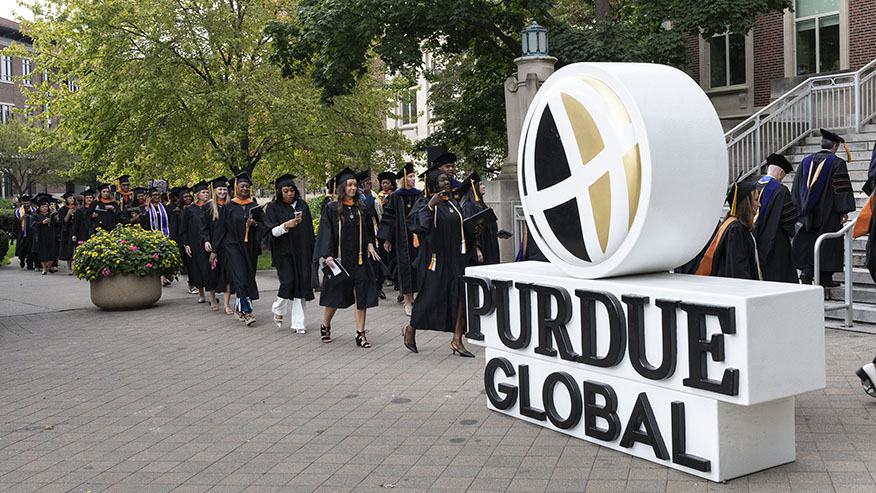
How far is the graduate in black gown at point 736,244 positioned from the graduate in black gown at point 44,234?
19482 millimetres

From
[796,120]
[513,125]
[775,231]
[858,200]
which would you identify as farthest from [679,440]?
[796,120]

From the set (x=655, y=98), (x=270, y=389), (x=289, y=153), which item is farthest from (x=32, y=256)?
(x=655, y=98)

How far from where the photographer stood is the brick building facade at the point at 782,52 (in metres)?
21.3

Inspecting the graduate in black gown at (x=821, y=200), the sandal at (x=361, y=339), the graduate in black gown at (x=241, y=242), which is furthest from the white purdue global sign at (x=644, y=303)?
the graduate in black gown at (x=821, y=200)

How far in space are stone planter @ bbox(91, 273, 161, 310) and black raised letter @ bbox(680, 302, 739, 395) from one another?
34.4 feet

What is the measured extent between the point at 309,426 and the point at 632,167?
2993 mm

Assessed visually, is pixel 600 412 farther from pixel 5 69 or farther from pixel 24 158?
pixel 5 69

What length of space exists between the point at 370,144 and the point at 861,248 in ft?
50.7

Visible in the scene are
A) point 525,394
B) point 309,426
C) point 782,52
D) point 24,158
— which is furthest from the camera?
point 24,158

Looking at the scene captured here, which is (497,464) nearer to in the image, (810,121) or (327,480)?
(327,480)

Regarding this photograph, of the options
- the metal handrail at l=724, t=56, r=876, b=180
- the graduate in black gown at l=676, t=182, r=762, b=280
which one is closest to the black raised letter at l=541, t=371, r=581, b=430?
the graduate in black gown at l=676, t=182, r=762, b=280

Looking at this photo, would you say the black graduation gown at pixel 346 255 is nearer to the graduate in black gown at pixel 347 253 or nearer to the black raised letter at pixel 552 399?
the graduate in black gown at pixel 347 253

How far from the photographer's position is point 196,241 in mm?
14578

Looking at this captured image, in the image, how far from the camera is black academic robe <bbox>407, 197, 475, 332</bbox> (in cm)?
862
